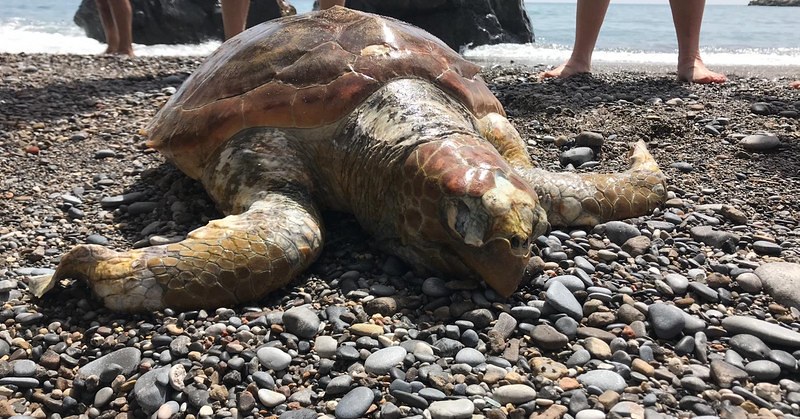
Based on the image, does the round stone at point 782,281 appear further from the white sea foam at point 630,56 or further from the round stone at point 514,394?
the white sea foam at point 630,56

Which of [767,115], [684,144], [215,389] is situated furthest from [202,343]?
[767,115]

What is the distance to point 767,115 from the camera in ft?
13.5

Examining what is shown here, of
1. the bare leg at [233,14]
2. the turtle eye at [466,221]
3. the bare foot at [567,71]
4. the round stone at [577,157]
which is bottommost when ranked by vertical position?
the round stone at [577,157]

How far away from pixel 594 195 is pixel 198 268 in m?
1.69

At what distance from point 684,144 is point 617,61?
7750mm

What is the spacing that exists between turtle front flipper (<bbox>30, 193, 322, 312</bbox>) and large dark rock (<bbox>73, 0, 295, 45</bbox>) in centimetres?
1371

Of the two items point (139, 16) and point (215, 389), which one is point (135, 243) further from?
point (139, 16)

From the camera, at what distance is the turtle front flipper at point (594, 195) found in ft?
8.45

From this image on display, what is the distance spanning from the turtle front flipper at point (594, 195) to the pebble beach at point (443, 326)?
73 millimetres

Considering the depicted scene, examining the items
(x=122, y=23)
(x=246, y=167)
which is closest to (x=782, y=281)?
(x=246, y=167)

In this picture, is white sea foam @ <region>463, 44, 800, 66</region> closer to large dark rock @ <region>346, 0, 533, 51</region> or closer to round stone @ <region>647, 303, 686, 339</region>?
large dark rock @ <region>346, 0, 533, 51</region>

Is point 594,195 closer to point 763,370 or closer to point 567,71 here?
point 763,370

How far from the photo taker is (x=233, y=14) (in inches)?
223

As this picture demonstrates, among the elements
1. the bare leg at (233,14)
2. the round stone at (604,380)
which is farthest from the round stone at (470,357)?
the bare leg at (233,14)
